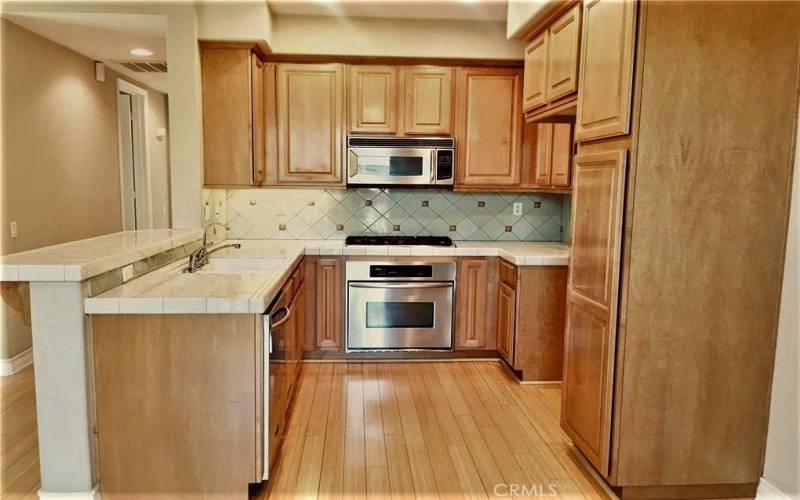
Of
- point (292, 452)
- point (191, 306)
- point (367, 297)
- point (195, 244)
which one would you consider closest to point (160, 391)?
point (191, 306)

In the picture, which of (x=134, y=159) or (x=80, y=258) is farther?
(x=134, y=159)

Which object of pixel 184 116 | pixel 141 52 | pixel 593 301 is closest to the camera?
pixel 593 301

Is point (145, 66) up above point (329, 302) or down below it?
above

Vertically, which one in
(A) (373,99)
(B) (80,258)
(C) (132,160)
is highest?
(A) (373,99)

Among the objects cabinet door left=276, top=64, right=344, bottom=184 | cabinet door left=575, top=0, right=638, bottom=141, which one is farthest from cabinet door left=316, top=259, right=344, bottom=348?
cabinet door left=575, top=0, right=638, bottom=141

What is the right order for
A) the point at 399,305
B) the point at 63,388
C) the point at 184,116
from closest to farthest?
the point at 63,388 < the point at 184,116 < the point at 399,305

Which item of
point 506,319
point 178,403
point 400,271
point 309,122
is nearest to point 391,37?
point 309,122

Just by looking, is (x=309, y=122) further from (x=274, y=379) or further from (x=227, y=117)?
(x=274, y=379)

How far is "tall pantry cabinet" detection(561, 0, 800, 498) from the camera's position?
6.31 ft

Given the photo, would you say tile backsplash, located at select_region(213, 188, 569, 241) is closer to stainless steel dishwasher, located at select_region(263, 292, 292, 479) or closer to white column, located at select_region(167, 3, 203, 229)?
white column, located at select_region(167, 3, 203, 229)

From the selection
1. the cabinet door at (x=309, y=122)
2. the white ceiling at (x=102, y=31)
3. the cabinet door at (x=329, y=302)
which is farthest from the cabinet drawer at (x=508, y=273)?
the white ceiling at (x=102, y=31)

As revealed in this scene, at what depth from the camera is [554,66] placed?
2.86m

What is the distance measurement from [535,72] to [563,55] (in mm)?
408

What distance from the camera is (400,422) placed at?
2.83 metres
